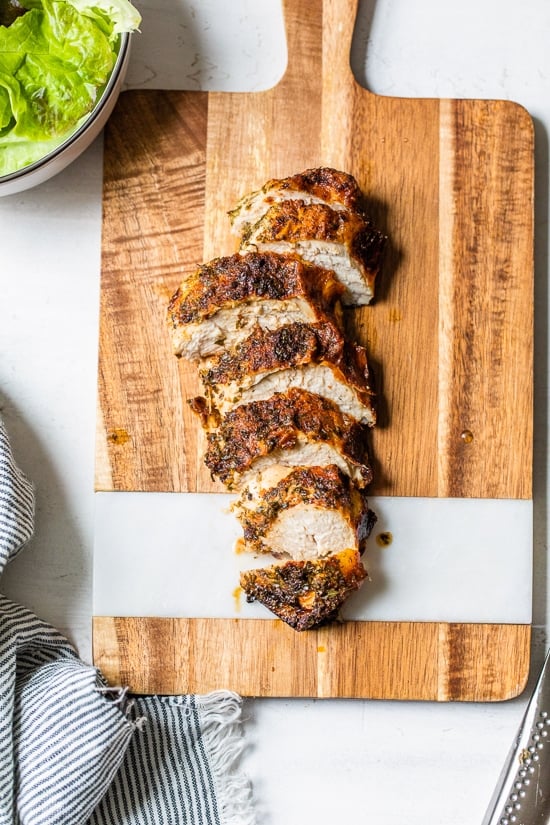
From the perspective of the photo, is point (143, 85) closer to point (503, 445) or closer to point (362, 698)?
point (503, 445)

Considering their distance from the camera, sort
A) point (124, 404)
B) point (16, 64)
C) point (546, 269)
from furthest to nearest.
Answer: point (546, 269) < point (124, 404) < point (16, 64)

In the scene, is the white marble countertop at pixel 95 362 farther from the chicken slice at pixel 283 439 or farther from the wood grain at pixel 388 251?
the chicken slice at pixel 283 439

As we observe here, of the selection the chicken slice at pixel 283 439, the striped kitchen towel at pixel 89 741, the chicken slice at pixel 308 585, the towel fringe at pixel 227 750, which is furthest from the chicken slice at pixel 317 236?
the towel fringe at pixel 227 750

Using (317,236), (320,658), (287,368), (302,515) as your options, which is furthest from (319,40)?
(320,658)

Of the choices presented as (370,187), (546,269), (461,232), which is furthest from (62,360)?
(546,269)

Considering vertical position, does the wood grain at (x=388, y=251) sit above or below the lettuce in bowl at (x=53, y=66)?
below
